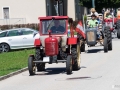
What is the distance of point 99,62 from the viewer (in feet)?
67.1

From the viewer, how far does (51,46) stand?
17.2m

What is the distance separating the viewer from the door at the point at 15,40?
3150cm

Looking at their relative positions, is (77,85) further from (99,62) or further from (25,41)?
(25,41)

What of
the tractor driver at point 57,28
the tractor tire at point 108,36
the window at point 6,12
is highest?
the window at point 6,12

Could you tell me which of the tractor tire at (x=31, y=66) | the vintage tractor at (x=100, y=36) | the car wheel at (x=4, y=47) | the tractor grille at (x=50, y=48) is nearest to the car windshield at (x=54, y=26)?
the tractor grille at (x=50, y=48)

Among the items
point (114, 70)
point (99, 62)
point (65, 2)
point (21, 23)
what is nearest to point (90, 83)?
point (114, 70)

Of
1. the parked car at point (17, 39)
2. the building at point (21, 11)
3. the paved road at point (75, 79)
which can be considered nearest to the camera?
the paved road at point (75, 79)

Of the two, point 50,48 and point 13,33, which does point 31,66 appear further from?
point 13,33

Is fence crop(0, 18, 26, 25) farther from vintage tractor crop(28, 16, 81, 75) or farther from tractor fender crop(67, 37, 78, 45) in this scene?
tractor fender crop(67, 37, 78, 45)

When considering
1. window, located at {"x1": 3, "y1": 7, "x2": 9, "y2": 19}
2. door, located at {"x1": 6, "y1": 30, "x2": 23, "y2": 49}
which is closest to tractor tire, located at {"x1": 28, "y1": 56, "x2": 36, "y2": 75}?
door, located at {"x1": 6, "y1": 30, "x2": 23, "y2": 49}

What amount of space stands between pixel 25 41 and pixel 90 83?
1711 centimetres

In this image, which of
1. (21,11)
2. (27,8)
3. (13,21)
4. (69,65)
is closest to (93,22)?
(69,65)

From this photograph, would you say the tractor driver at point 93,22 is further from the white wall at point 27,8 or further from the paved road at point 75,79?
the white wall at point 27,8

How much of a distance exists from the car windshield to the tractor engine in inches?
30.1
